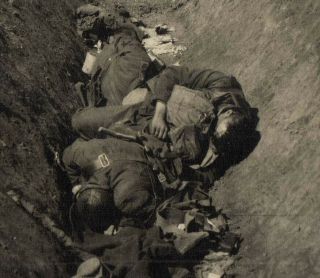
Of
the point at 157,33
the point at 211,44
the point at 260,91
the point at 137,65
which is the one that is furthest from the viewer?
the point at 157,33

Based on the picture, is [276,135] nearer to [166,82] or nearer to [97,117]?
[166,82]

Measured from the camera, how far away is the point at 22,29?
583cm

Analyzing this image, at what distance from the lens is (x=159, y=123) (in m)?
4.61

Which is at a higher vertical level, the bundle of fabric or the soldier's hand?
the soldier's hand

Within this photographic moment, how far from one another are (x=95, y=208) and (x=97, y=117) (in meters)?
1.21

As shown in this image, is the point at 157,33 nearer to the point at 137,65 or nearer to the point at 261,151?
the point at 137,65

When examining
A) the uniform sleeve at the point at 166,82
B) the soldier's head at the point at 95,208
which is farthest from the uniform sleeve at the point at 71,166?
the uniform sleeve at the point at 166,82

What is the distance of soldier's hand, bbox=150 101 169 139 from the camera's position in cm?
458

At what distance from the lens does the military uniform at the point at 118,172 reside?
4.11m

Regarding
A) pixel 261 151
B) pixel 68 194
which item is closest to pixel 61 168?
pixel 68 194

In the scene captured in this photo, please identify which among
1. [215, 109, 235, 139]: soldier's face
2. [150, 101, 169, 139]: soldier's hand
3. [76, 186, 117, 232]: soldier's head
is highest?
[215, 109, 235, 139]: soldier's face

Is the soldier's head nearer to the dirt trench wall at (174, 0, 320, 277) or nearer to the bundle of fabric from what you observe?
the bundle of fabric

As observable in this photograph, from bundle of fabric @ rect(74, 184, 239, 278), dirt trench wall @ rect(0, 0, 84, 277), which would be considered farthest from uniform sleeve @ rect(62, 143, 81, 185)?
bundle of fabric @ rect(74, 184, 239, 278)

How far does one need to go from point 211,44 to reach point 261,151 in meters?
2.10
